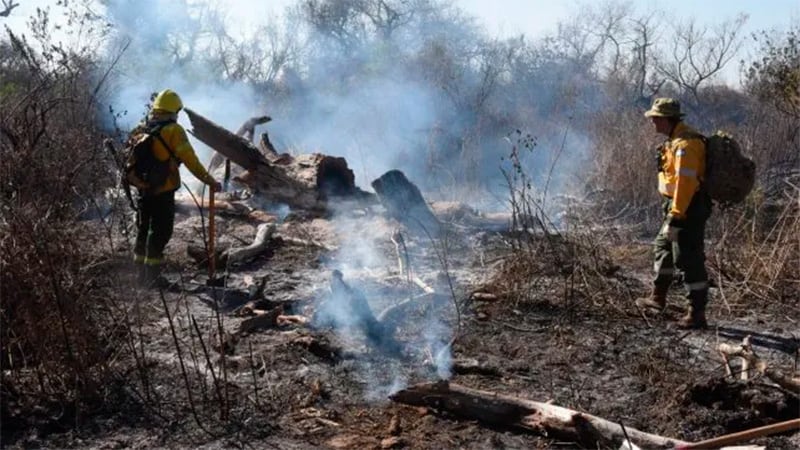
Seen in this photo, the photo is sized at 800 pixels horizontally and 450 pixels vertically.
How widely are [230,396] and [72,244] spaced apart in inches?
46.2

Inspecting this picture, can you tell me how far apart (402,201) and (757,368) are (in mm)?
5469

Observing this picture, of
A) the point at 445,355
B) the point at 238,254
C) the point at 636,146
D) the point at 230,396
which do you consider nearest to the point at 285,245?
the point at 238,254

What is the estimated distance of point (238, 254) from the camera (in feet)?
25.8

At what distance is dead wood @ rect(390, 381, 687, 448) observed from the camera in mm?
3520

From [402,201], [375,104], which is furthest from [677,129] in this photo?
[375,104]

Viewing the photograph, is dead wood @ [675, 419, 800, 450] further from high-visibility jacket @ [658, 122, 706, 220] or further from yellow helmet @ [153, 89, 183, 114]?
yellow helmet @ [153, 89, 183, 114]

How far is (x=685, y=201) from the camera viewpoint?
5484mm

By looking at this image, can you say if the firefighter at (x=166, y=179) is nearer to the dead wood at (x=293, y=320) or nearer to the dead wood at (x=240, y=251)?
the dead wood at (x=240, y=251)

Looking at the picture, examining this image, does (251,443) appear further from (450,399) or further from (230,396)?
(450,399)

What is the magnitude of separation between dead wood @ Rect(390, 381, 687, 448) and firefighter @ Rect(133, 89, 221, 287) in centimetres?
343

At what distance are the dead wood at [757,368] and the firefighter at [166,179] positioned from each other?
14.4 feet

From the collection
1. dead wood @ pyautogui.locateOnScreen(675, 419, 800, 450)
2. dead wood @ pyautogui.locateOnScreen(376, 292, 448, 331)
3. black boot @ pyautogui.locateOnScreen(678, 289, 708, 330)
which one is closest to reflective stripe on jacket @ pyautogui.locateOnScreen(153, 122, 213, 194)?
dead wood @ pyautogui.locateOnScreen(376, 292, 448, 331)

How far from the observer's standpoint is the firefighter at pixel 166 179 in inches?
266

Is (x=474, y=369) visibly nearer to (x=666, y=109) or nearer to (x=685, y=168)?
(x=685, y=168)
